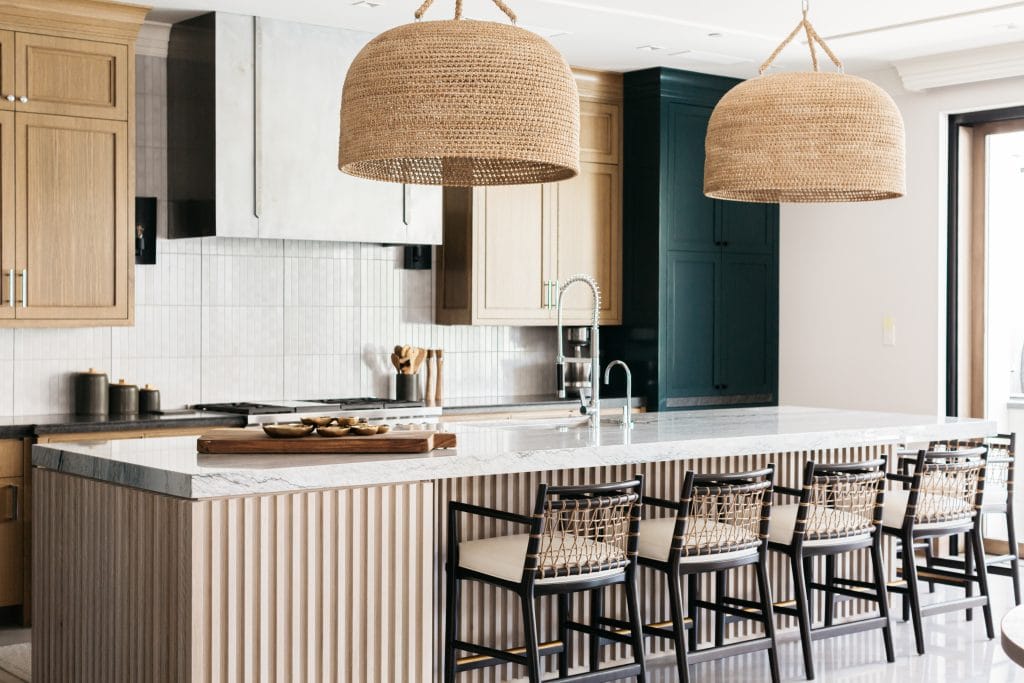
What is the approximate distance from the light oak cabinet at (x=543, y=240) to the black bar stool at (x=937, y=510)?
96.8 inches

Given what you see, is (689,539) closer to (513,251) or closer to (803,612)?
(803,612)

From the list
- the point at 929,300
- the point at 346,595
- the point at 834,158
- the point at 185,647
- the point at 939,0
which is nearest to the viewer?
the point at 185,647

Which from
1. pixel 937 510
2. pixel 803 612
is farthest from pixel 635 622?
pixel 937 510

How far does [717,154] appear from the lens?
395 centimetres

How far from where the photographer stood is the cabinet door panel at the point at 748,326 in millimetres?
7254

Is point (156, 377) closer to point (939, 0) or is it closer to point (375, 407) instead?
point (375, 407)

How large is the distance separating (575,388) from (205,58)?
2714 mm

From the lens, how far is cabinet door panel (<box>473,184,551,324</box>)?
6559mm

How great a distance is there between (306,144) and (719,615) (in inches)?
114

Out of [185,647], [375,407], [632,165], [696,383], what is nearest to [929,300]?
[696,383]

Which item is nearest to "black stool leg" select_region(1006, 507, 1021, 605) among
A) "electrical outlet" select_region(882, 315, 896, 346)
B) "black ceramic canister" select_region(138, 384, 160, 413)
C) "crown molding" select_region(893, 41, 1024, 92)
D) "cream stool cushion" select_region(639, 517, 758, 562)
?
"cream stool cushion" select_region(639, 517, 758, 562)

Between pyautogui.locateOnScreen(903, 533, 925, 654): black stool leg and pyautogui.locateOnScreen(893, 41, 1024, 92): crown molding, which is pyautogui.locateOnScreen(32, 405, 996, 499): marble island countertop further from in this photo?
pyautogui.locateOnScreen(893, 41, 1024, 92): crown molding

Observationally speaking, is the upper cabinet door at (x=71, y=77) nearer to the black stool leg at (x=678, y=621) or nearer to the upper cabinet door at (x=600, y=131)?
the upper cabinet door at (x=600, y=131)

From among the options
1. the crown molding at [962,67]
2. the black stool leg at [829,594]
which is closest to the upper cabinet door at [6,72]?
the black stool leg at [829,594]
